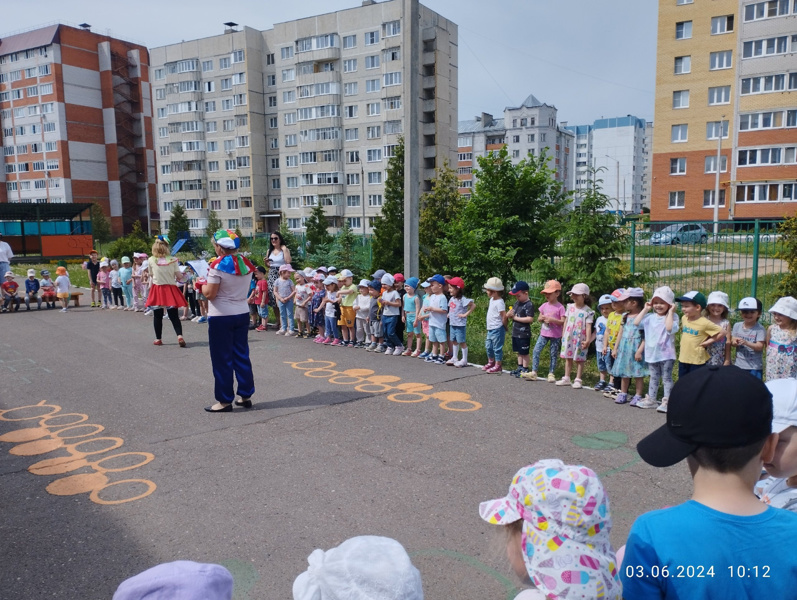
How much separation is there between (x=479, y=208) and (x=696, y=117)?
47170 millimetres

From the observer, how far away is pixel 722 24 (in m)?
50.5

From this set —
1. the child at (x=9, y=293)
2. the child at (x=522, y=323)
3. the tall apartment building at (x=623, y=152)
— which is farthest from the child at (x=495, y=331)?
the tall apartment building at (x=623, y=152)

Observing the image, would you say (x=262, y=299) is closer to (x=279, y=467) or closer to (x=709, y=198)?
(x=279, y=467)

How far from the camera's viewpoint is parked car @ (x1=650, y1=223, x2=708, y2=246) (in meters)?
11.1

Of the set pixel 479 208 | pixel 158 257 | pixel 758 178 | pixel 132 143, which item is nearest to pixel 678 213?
→ pixel 758 178

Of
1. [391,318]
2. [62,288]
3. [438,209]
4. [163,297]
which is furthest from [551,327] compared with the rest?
[438,209]

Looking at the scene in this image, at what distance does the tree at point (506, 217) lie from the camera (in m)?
14.0

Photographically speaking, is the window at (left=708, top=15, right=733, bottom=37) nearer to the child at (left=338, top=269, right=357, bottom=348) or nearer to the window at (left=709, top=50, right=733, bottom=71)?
the window at (left=709, top=50, right=733, bottom=71)

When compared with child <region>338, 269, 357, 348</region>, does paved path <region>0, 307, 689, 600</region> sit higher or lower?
lower

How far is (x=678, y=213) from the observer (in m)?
54.5

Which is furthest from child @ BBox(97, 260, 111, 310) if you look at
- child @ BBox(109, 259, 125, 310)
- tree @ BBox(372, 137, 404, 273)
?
tree @ BBox(372, 137, 404, 273)

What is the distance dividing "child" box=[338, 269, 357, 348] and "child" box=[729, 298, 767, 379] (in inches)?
266

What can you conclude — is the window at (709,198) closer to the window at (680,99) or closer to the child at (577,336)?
the window at (680,99)

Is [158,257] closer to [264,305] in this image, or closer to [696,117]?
[264,305]
